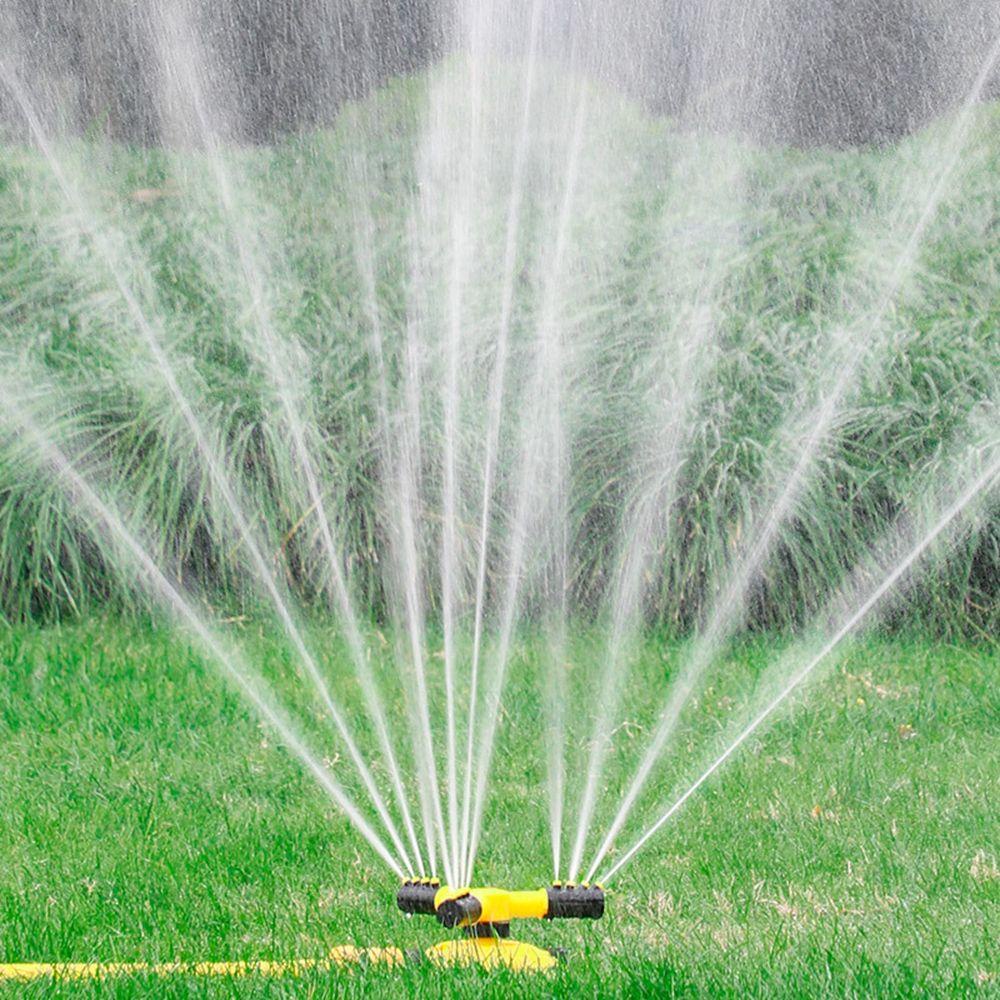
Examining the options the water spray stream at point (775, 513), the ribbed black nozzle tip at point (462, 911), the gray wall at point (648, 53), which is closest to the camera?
the ribbed black nozzle tip at point (462, 911)

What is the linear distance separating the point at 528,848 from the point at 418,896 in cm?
88

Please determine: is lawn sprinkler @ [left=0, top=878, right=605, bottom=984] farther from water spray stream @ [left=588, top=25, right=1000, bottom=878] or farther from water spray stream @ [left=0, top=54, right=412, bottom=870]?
water spray stream @ [left=0, top=54, right=412, bottom=870]

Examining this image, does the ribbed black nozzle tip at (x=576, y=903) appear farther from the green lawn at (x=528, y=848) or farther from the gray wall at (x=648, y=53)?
the gray wall at (x=648, y=53)

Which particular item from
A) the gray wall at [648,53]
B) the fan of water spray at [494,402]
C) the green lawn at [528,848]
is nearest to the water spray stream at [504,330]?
the fan of water spray at [494,402]

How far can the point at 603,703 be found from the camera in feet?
15.8

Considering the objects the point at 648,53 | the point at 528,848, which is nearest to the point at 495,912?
the point at 528,848

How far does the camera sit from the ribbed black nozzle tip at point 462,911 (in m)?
2.64

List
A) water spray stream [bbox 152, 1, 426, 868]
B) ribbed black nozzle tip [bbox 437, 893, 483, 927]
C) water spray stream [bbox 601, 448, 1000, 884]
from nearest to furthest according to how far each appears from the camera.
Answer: ribbed black nozzle tip [bbox 437, 893, 483, 927] < water spray stream [bbox 152, 1, 426, 868] < water spray stream [bbox 601, 448, 1000, 884]

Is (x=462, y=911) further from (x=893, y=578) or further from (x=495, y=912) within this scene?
(x=893, y=578)

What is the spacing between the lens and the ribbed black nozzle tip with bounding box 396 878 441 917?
2.73 meters

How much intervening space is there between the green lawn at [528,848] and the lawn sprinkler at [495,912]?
2.5 inches

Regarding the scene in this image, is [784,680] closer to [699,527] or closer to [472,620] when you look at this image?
[699,527]

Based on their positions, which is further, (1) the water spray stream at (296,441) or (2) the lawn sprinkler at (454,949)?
(1) the water spray stream at (296,441)

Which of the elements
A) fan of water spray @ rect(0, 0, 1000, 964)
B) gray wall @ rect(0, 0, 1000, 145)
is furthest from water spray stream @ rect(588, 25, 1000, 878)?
gray wall @ rect(0, 0, 1000, 145)
